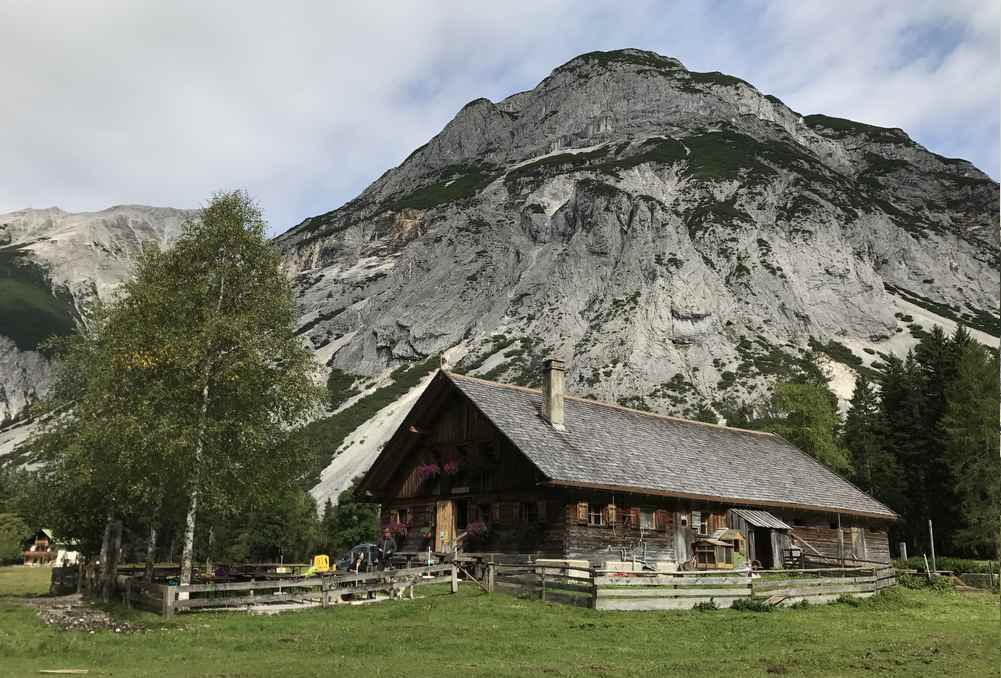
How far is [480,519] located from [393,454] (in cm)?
599

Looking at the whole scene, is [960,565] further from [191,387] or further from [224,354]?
[191,387]

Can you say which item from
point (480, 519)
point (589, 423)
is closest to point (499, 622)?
point (480, 519)

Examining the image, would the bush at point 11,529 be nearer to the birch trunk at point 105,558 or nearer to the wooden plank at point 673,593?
the birch trunk at point 105,558

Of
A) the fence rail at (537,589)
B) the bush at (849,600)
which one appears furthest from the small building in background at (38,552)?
the bush at (849,600)

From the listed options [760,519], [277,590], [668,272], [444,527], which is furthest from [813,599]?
[668,272]

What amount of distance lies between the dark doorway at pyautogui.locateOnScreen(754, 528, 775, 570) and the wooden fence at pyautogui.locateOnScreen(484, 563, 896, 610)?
27.4 ft

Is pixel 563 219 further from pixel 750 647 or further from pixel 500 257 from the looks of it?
pixel 750 647

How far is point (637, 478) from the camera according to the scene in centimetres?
2936

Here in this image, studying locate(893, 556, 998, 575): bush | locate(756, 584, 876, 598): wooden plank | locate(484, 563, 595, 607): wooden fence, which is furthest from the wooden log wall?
locate(893, 556, 998, 575): bush

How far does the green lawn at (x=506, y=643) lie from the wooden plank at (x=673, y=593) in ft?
2.12

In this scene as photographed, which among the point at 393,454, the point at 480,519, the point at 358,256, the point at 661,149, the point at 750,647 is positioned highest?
the point at 661,149

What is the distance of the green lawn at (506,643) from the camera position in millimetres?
12789

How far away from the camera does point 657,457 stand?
3234cm

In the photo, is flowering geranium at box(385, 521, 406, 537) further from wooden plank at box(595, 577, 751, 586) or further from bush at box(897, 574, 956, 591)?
bush at box(897, 574, 956, 591)
